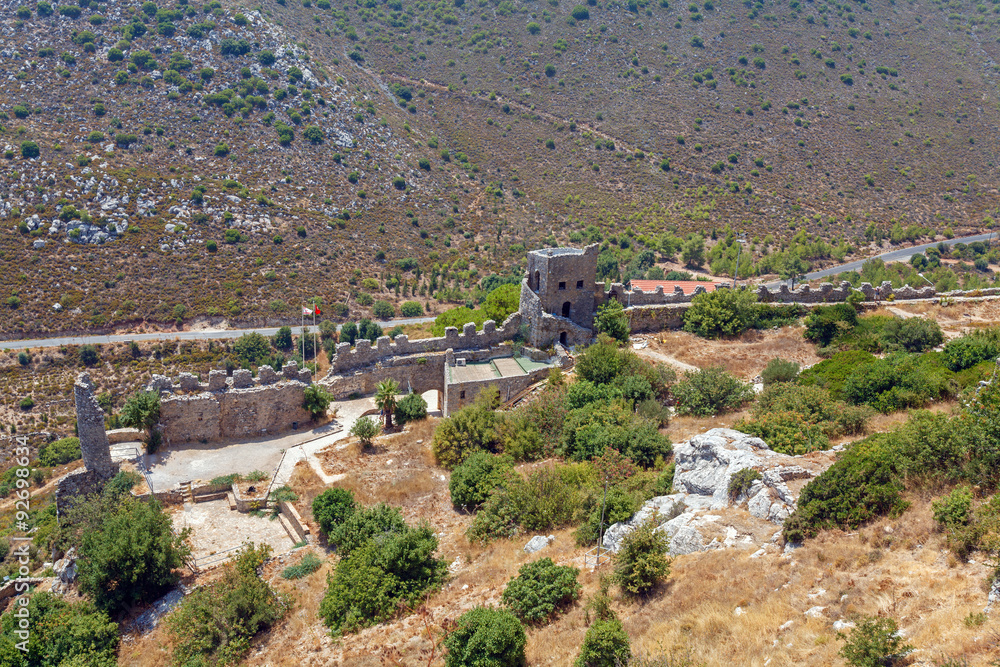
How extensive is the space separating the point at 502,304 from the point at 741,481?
19293 mm

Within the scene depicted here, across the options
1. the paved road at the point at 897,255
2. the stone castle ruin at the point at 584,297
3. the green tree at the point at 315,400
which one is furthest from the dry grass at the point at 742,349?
the paved road at the point at 897,255

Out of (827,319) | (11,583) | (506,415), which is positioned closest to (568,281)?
(506,415)

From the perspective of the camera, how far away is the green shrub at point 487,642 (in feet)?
44.8

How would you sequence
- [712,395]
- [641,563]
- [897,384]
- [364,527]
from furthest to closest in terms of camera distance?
1. [712,395]
2. [897,384]
3. [364,527]
4. [641,563]

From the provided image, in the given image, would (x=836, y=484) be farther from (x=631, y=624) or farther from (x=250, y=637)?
(x=250, y=637)

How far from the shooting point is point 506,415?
1032 inches

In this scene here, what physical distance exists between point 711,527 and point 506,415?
1121 cm

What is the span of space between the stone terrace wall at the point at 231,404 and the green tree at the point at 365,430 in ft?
10.5

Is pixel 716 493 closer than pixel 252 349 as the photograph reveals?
Yes

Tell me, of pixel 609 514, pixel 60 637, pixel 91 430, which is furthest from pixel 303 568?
pixel 91 430

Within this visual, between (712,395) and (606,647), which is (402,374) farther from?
(606,647)

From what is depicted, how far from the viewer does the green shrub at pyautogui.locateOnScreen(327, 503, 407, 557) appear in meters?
19.7

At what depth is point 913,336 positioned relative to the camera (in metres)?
28.9

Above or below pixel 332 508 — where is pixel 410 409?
below
